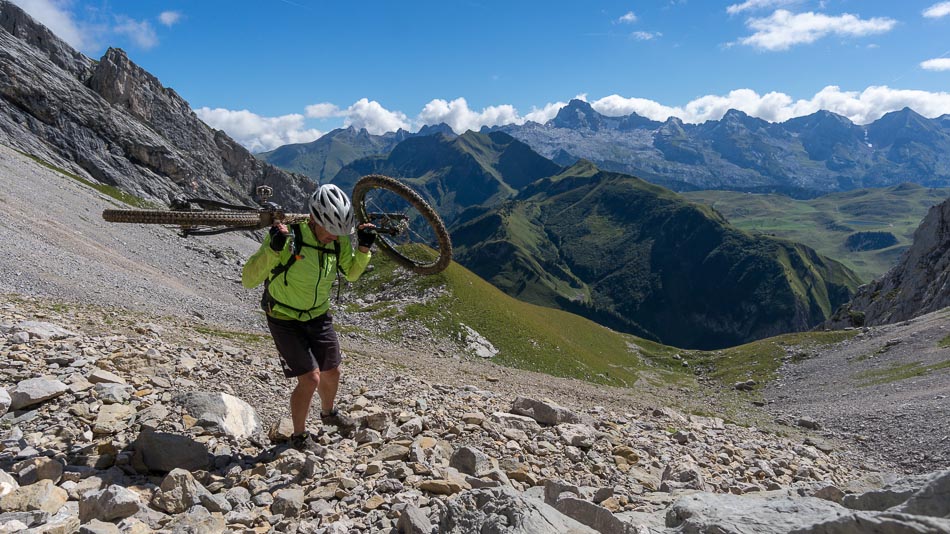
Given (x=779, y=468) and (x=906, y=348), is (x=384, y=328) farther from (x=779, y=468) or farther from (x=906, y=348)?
(x=906, y=348)

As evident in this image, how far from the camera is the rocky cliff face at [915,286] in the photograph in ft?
302

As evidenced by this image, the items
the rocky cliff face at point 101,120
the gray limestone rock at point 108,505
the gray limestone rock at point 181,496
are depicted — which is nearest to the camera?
the gray limestone rock at point 108,505

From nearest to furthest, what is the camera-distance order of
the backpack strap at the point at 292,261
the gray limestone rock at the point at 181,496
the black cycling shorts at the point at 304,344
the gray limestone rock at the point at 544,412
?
the gray limestone rock at the point at 181,496 → the backpack strap at the point at 292,261 → the black cycling shorts at the point at 304,344 → the gray limestone rock at the point at 544,412

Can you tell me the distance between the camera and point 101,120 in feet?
367

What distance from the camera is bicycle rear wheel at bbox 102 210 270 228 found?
7.99 m

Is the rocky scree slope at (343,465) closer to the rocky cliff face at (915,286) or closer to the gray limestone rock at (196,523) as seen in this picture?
the gray limestone rock at (196,523)

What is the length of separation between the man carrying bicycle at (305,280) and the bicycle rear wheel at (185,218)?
719 mm

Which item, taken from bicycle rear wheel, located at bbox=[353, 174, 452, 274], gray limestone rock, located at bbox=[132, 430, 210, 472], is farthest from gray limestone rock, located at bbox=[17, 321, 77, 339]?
bicycle rear wheel, located at bbox=[353, 174, 452, 274]

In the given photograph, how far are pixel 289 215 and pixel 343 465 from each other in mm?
4451

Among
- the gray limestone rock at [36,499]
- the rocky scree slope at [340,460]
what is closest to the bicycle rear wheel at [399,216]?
the rocky scree slope at [340,460]

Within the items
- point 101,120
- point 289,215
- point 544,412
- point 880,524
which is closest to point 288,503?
point 289,215

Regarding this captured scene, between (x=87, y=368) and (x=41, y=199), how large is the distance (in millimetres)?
59395

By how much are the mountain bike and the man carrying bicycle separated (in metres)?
0.56

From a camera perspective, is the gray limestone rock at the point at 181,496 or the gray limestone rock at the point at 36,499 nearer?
the gray limestone rock at the point at 36,499
